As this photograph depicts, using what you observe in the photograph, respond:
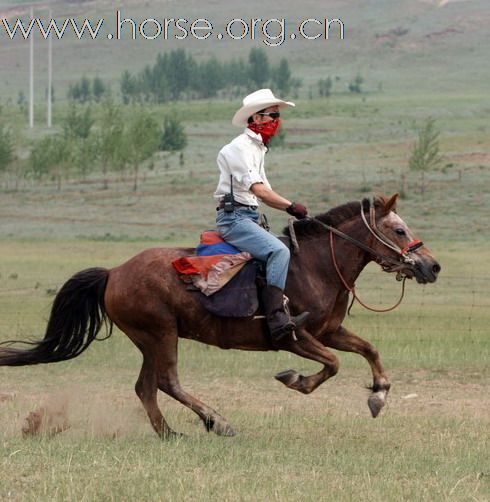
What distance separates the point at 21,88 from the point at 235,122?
550ft

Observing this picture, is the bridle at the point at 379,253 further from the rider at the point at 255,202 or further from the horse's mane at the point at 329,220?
the rider at the point at 255,202

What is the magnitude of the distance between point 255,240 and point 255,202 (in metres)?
0.38

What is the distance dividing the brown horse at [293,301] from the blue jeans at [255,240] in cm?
25

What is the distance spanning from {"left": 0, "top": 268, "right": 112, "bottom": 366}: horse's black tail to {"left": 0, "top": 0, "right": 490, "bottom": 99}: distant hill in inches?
5333

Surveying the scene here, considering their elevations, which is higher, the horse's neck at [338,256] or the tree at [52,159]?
the horse's neck at [338,256]

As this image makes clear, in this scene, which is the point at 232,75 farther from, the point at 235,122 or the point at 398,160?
the point at 235,122

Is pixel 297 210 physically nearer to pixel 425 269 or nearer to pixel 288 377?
pixel 425 269

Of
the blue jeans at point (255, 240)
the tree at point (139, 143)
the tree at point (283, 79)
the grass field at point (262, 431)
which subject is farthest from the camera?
the tree at point (283, 79)

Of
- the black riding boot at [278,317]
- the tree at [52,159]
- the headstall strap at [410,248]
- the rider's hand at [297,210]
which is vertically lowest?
the tree at [52,159]

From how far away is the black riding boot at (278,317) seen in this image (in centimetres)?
956

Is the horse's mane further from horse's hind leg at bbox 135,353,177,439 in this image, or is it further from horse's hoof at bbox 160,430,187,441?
horse's hoof at bbox 160,430,187,441

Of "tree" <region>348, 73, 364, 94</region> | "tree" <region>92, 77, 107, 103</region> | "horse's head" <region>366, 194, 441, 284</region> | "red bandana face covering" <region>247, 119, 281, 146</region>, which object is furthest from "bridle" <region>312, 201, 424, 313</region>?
"tree" <region>92, 77, 107, 103</region>

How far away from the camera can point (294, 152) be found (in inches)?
3364

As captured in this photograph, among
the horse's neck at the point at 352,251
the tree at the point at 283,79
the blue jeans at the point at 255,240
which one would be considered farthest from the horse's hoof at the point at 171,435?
the tree at the point at 283,79
